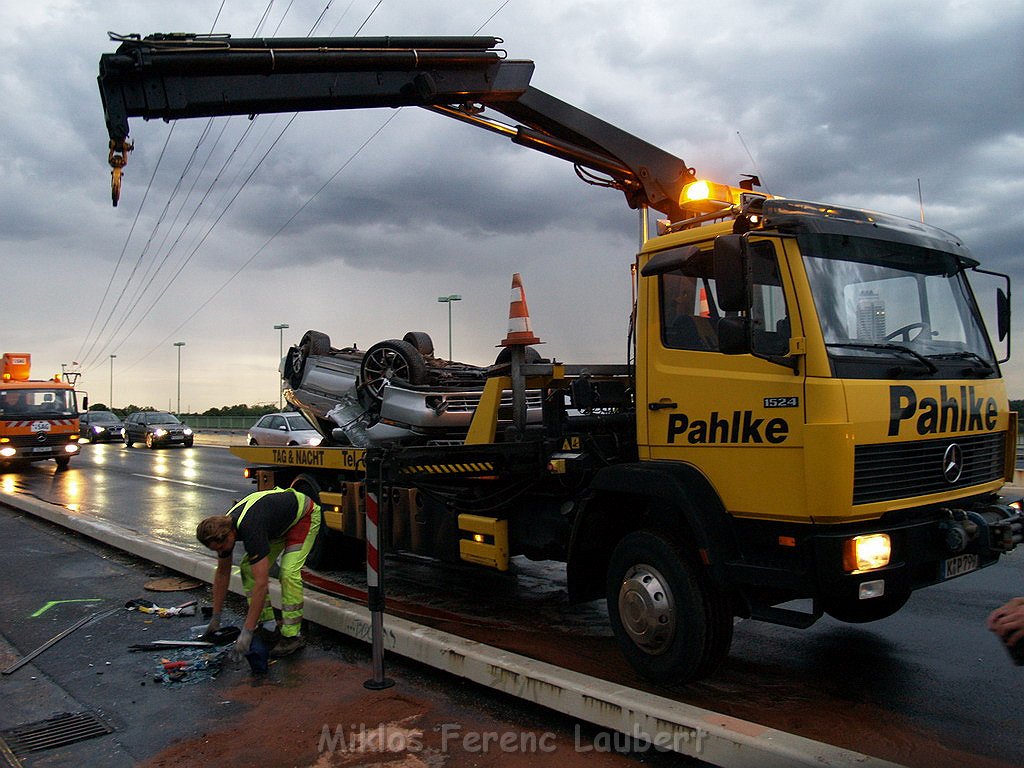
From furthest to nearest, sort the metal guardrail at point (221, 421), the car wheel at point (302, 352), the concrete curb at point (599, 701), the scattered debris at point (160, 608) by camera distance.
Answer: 1. the metal guardrail at point (221, 421)
2. the car wheel at point (302, 352)
3. the scattered debris at point (160, 608)
4. the concrete curb at point (599, 701)

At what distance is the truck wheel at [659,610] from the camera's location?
14.5 feet

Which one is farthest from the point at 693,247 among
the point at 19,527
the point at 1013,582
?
the point at 19,527

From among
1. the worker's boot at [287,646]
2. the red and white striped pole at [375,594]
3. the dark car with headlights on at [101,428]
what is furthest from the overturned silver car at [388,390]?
the dark car with headlights on at [101,428]

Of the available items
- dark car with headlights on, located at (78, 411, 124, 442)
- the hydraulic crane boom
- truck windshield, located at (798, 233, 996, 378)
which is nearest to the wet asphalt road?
truck windshield, located at (798, 233, 996, 378)

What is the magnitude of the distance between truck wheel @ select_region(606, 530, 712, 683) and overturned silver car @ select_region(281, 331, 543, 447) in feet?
5.79

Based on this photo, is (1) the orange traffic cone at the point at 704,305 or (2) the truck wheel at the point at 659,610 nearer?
(2) the truck wheel at the point at 659,610

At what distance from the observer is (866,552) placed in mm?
3963

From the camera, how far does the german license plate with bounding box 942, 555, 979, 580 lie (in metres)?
4.25

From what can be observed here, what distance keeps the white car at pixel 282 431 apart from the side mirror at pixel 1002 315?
1752cm

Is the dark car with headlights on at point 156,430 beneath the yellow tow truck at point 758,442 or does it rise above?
beneath

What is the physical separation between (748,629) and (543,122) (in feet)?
16.0

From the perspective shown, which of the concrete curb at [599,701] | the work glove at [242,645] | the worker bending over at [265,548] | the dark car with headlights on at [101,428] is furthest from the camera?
the dark car with headlights on at [101,428]

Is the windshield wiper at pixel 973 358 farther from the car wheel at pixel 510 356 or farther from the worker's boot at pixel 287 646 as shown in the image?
the worker's boot at pixel 287 646

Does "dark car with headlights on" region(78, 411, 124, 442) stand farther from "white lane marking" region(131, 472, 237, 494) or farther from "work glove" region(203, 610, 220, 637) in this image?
"work glove" region(203, 610, 220, 637)
